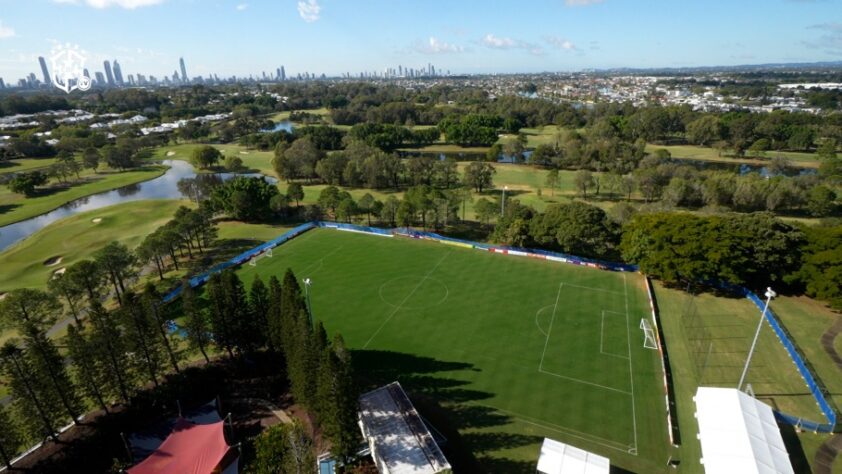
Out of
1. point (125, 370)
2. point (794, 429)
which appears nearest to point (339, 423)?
point (125, 370)

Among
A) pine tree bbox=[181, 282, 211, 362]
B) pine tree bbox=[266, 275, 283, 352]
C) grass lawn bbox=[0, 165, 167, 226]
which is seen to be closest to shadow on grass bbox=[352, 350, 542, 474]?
pine tree bbox=[266, 275, 283, 352]

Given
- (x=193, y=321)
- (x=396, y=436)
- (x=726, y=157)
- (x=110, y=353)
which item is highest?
(x=110, y=353)

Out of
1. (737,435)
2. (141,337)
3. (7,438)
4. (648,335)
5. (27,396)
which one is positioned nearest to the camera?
(7,438)

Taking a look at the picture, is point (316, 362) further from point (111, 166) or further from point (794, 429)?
point (111, 166)

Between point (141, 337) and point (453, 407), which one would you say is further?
point (453, 407)

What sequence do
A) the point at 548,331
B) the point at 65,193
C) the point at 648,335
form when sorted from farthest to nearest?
the point at 65,193, the point at 548,331, the point at 648,335

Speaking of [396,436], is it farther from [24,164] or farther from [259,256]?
[24,164]

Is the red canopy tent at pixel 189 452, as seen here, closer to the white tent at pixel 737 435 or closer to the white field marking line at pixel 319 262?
the white field marking line at pixel 319 262

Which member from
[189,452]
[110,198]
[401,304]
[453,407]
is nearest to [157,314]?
[189,452]
